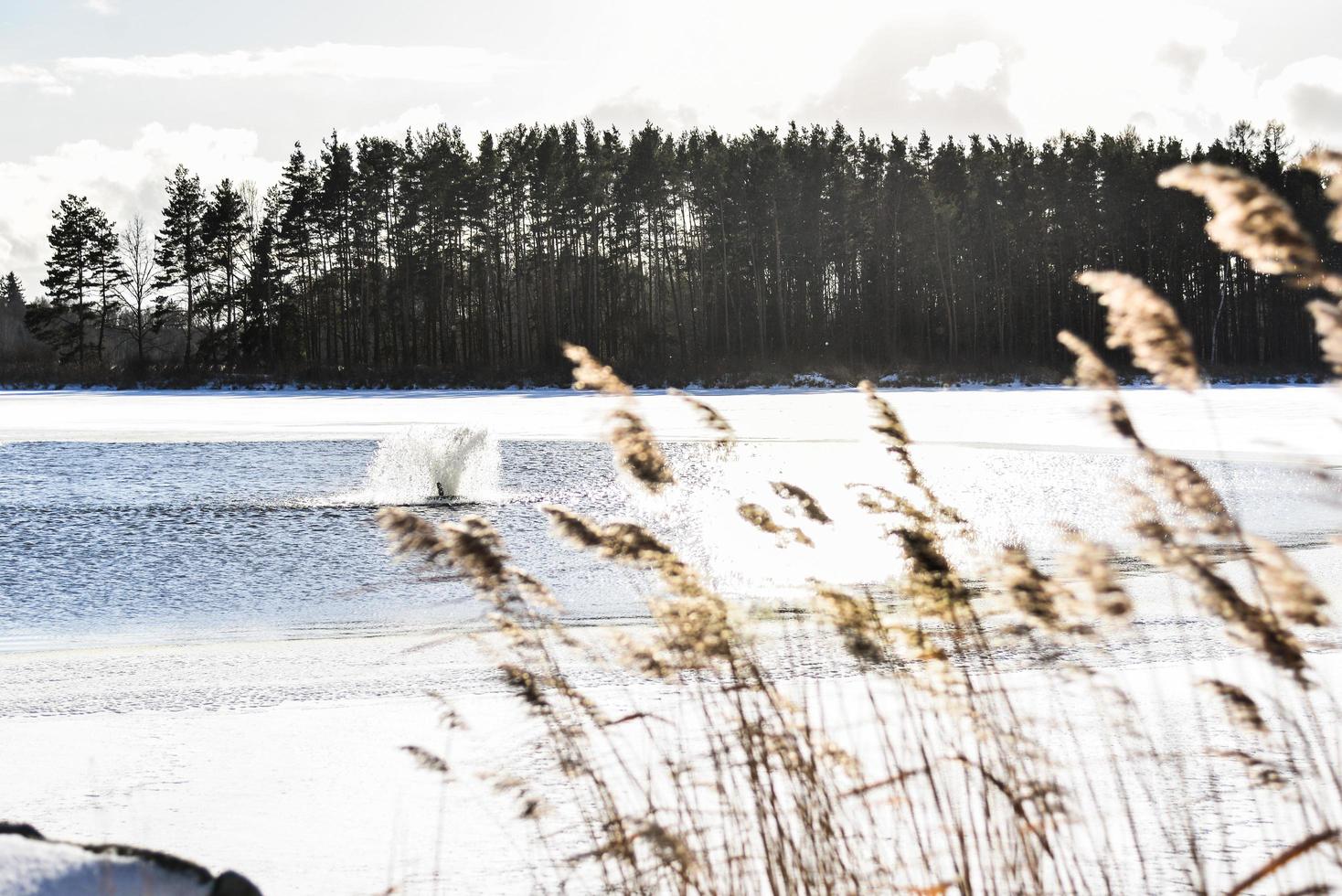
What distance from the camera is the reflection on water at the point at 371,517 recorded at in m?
9.34

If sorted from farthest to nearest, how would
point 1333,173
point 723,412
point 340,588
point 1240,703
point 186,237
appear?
point 186,237, point 723,412, point 340,588, point 1240,703, point 1333,173

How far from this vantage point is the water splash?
14133 millimetres

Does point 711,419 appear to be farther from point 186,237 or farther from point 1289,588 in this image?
point 186,237

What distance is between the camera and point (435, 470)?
Result: 14422 mm

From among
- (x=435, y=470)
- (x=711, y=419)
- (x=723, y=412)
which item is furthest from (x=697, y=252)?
(x=711, y=419)

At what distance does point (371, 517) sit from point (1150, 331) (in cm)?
1108

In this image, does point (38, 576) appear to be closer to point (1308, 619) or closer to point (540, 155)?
point (1308, 619)

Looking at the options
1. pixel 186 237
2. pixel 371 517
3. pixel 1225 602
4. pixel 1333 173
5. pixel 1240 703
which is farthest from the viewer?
pixel 186 237

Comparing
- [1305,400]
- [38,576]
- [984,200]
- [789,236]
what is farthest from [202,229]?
[38,576]

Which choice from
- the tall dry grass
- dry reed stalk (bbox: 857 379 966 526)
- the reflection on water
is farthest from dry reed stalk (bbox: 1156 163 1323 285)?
the reflection on water

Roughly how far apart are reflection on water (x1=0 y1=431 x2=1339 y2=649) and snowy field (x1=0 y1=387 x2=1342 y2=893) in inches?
2.0

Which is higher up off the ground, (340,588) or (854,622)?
(854,622)

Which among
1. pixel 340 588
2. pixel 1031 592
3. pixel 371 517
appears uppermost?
pixel 1031 592

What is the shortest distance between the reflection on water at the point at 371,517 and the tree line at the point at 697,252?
115 ft
